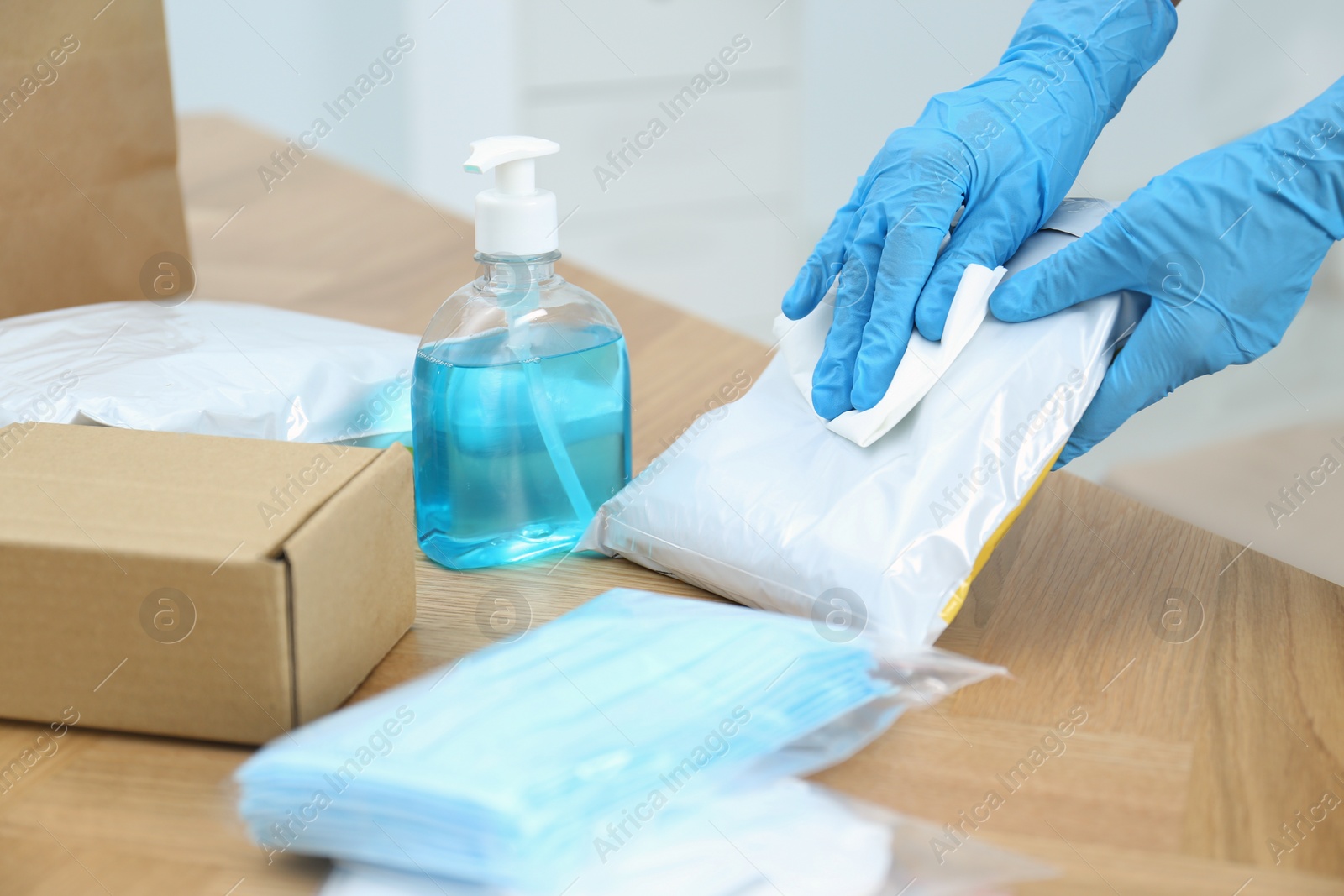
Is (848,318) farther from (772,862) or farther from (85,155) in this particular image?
(85,155)

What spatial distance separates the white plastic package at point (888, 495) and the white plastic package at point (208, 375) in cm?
19

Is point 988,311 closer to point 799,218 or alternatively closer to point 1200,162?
point 1200,162

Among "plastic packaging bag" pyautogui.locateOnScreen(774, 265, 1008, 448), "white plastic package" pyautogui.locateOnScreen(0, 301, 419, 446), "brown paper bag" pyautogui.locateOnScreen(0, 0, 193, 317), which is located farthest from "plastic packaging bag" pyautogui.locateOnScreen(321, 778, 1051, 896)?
"brown paper bag" pyautogui.locateOnScreen(0, 0, 193, 317)

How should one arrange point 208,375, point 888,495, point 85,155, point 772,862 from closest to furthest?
point 772,862
point 888,495
point 208,375
point 85,155

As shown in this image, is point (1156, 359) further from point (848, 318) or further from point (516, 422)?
point (516, 422)

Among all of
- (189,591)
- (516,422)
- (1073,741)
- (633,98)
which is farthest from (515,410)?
(633,98)

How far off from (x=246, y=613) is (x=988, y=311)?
0.41 meters

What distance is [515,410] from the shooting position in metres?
0.65

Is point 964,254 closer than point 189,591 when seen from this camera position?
No

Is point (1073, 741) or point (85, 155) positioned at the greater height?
point (85, 155)

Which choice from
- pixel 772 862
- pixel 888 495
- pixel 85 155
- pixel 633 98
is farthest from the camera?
pixel 633 98

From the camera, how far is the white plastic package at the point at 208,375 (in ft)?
2.18

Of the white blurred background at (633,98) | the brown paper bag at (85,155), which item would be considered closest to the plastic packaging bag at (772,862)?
the brown paper bag at (85,155)

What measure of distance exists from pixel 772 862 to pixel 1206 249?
0.42 metres
